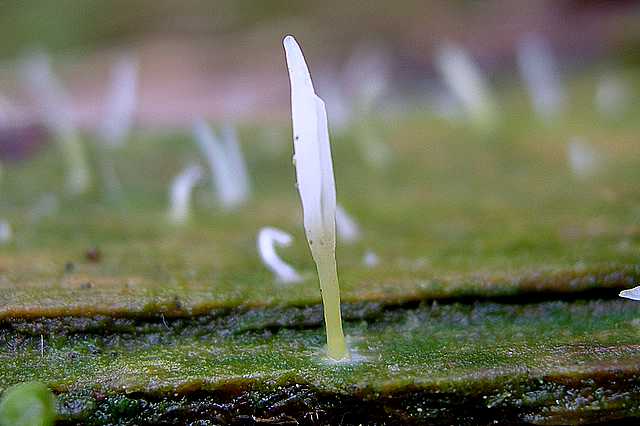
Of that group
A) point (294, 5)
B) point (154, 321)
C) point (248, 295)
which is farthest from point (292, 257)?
point (294, 5)

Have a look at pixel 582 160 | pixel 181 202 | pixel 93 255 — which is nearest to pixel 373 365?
pixel 93 255

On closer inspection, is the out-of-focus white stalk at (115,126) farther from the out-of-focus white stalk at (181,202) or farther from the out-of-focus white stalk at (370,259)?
the out-of-focus white stalk at (370,259)

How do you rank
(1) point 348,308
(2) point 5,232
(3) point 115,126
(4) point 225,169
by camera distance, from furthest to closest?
(3) point 115,126
(4) point 225,169
(2) point 5,232
(1) point 348,308

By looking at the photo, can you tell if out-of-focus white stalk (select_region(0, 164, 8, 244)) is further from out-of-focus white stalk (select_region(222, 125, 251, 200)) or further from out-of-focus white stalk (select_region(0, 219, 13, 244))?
out-of-focus white stalk (select_region(222, 125, 251, 200))

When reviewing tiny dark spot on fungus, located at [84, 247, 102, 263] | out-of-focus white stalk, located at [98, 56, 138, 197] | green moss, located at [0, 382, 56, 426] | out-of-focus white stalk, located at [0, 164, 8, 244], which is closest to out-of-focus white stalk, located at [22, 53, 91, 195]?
out-of-focus white stalk, located at [98, 56, 138, 197]

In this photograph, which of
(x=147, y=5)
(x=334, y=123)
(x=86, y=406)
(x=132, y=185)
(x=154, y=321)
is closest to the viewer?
(x=86, y=406)

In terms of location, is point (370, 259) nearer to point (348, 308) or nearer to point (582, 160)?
point (348, 308)

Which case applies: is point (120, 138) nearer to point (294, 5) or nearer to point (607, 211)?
point (607, 211)
